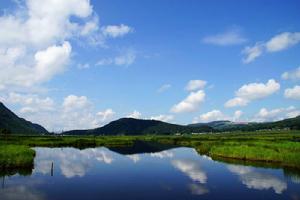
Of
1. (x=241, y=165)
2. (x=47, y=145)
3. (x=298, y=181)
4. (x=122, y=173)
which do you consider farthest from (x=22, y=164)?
(x=47, y=145)

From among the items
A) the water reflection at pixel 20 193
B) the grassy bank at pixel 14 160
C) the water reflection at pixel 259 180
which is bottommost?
the water reflection at pixel 259 180

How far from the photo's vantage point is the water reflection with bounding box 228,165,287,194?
43.0 meters

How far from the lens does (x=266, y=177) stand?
163 feet

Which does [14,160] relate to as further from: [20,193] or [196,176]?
[196,176]

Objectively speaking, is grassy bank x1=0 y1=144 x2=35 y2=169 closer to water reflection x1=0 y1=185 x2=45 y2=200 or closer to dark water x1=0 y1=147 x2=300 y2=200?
dark water x1=0 y1=147 x2=300 y2=200

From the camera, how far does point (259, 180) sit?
47.7 meters

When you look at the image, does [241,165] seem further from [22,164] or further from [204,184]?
[22,164]

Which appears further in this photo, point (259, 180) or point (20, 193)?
point (259, 180)

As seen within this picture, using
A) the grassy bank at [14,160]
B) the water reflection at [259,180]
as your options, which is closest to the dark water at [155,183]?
the water reflection at [259,180]

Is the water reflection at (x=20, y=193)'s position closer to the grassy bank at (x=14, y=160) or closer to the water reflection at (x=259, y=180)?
the grassy bank at (x=14, y=160)

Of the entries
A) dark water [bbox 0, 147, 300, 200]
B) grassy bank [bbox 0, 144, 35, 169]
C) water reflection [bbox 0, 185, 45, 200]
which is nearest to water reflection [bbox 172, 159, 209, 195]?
dark water [bbox 0, 147, 300, 200]

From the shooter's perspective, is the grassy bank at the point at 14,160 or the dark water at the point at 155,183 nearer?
the dark water at the point at 155,183

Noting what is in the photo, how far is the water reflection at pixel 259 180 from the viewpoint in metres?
43.0

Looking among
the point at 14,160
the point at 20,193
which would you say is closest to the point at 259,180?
the point at 20,193
